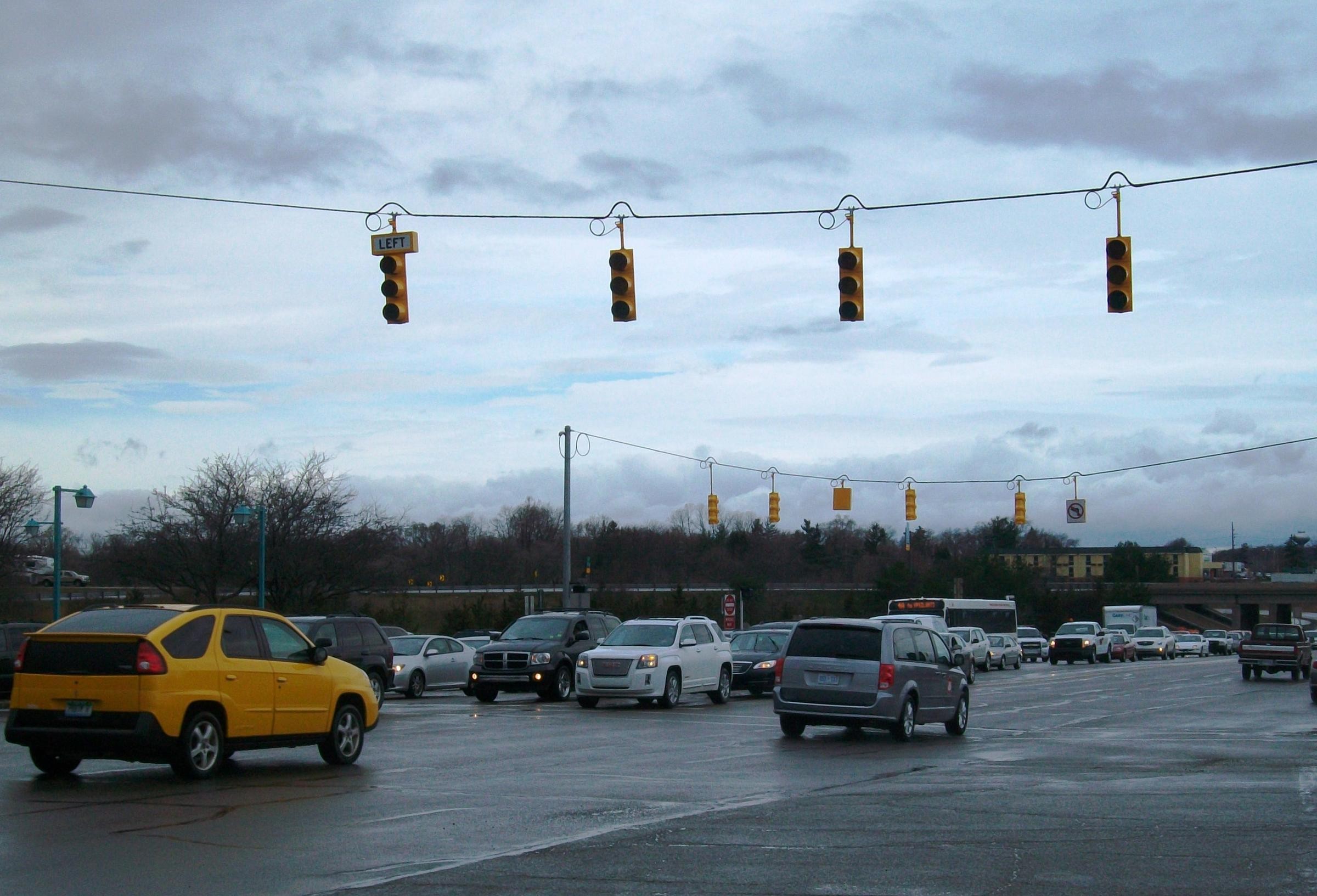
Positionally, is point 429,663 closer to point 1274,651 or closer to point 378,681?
point 378,681

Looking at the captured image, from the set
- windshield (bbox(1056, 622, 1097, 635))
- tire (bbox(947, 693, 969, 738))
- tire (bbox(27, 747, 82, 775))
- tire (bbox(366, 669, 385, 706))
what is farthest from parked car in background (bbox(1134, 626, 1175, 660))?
tire (bbox(27, 747, 82, 775))

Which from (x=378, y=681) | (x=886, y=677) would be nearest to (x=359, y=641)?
(x=378, y=681)

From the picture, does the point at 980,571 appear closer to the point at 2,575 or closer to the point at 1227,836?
the point at 2,575

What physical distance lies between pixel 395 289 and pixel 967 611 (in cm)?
4124

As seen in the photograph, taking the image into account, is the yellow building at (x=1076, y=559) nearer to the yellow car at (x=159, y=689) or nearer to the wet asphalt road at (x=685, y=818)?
the wet asphalt road at (x=685, y=818)

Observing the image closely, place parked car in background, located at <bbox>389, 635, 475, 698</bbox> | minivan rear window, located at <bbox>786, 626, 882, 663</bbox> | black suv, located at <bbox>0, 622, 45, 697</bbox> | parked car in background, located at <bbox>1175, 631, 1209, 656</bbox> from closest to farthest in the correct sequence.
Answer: minivan rear window, located at <bbox>786, 626, 882, 663</bbox> < black suv, located at <bbox>0, 622, 45, 697</bbox> < parked car in background, located at <bbox>389, 635, 475, 698</bbox> < parked car in background, located at <bbox>1175, 631, 1209, 656</bbox>

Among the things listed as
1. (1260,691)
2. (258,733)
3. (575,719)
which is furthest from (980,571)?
(258,733)

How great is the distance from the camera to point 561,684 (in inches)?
1164

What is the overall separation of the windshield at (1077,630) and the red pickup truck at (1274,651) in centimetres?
1652

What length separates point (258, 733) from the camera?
1400 centimetres

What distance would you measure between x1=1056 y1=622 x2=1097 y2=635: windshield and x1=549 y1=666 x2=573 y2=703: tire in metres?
39.0

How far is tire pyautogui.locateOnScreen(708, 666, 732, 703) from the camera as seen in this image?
2908 centimetres

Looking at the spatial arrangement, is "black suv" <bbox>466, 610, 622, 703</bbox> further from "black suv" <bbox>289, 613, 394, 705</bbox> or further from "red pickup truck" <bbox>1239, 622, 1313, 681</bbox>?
"red pickup truck" <bbox>1239, 622, 1313, 681</bbox>

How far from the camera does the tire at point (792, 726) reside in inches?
793
